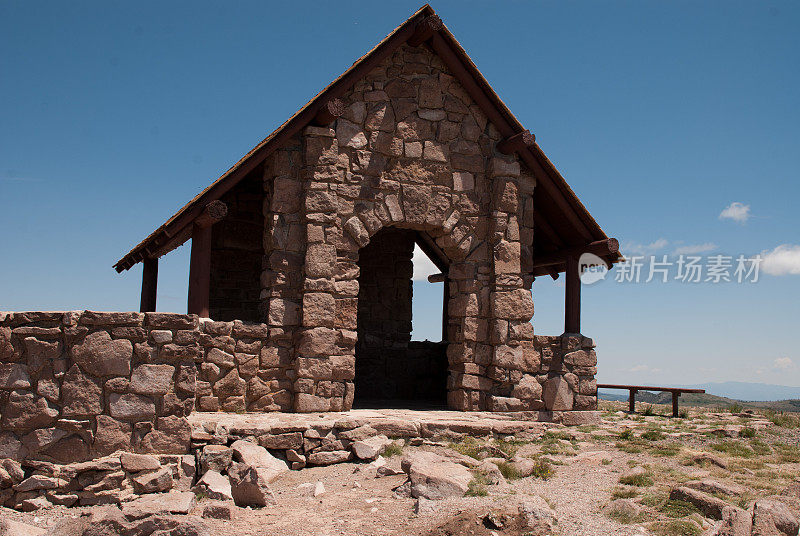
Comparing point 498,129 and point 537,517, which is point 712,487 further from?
A: point 498,129

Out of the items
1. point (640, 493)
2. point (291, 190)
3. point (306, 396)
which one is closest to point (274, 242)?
point (291, 190)

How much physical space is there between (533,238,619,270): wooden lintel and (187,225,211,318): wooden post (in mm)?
5748

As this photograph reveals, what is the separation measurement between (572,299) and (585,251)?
0.81 metres

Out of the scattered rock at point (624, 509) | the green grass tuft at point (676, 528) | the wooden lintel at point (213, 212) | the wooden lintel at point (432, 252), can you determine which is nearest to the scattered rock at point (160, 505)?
the wooden lintel at point (213, 212)

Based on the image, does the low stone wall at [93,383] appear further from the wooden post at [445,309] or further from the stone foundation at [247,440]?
the wooden post at [445,309]

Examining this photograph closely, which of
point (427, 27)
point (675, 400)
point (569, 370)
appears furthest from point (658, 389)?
point (427, 27)

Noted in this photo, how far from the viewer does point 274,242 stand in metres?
9.18

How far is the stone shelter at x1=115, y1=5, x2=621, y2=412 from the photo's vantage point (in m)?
9.05

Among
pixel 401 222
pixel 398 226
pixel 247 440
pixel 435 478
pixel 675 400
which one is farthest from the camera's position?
pixel 675 400

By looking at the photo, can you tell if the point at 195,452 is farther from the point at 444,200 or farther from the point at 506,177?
the point at 506,177

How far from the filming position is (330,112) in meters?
9.20

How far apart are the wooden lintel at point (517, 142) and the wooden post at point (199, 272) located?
462cm

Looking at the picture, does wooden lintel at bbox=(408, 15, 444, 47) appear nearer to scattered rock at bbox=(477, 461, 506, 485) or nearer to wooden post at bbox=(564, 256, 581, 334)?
wooden post at bbox=(564, 256, 581, 334)

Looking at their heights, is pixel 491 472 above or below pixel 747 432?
below
